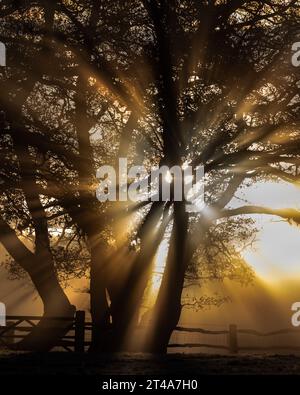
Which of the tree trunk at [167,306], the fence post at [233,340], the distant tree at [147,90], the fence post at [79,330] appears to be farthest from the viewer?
the fence post at [233,340]

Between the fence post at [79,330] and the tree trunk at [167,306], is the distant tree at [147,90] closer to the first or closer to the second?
the tree trunk at [167,306]

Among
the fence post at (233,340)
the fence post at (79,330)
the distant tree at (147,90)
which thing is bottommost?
the fence post at (233,340)

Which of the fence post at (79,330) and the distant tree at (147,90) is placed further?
the fence post at (79,330)

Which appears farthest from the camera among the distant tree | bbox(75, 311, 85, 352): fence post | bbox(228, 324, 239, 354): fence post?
bbox(228, 324, 239, 354): fence post

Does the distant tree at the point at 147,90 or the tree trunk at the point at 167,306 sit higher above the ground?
the distant tree at the point at 147,90

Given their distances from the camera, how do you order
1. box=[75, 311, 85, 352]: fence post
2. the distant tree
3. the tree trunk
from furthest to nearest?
box=[75, 311, 85, 352]: fence post, the tree trunk, the distant tree

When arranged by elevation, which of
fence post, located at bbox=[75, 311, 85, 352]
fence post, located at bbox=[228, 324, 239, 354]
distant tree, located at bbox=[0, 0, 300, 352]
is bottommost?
fence post, located at bbox=[228, 324, 239, 354]

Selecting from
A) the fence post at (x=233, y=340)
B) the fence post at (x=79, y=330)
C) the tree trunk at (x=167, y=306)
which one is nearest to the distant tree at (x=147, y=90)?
the tree trunk at (x=167, y=306)

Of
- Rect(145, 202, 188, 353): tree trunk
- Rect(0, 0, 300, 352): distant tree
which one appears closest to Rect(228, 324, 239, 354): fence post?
Rect(145, 202, 188, 353): tree trunk

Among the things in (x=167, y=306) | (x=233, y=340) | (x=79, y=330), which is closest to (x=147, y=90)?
(x=167, y=306)

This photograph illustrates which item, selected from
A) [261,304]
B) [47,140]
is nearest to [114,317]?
[47,140]

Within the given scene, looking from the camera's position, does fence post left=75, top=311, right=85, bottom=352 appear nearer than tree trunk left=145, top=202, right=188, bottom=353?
No

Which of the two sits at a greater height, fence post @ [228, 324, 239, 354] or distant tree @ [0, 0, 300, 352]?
distant tree @ [0, 0, 300, 352]

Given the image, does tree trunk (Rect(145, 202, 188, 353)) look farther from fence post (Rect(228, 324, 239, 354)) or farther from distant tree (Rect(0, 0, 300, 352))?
fence post (Rect(228, 324, 239, 354))
